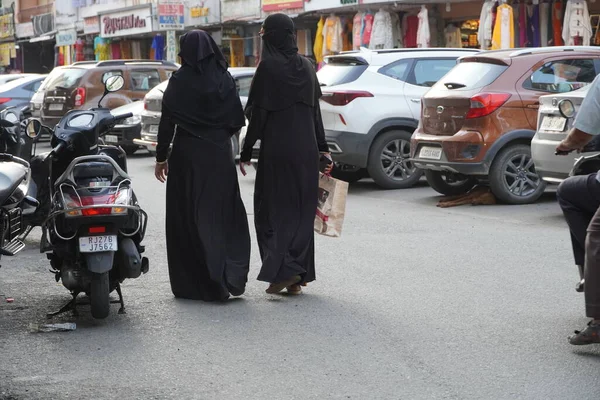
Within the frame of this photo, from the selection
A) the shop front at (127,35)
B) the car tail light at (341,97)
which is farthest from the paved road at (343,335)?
the shop front at (127,35)

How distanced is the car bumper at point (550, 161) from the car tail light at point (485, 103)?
1.06m

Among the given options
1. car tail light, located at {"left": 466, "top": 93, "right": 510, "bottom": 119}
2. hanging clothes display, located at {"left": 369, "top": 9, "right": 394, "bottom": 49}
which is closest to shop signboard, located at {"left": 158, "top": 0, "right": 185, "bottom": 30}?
hanging clothes display, located at {"left": 369, "top": 9, "right": 394, "bottom": 49}

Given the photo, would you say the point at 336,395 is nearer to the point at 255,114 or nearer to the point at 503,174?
the point at 255,114

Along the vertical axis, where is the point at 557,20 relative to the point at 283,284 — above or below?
above

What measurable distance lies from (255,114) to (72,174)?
1364 mm

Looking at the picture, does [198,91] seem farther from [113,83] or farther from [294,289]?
[294,289]

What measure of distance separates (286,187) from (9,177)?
183 cm

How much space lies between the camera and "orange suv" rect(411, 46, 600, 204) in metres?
12.7

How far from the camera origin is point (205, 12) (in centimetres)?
3353

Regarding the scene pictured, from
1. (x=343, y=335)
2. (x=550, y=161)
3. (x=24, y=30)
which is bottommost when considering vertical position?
(x=343, y=335)

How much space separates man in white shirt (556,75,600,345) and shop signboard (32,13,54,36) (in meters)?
45.4

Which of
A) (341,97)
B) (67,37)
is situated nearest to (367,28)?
(341,97)

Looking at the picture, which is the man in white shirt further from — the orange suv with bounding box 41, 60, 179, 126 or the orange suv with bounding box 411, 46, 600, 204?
the orange suv with bounding box 41, 60, 179, 126

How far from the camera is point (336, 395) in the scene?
5.20 metres
